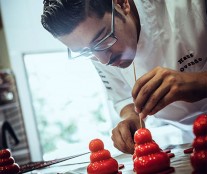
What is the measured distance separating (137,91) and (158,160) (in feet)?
0.94

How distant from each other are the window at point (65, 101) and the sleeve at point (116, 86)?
221 centimetres

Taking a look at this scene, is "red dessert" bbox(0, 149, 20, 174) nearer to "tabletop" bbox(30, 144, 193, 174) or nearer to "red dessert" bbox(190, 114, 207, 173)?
"tabletop" bbox(30, 144, 193, 174)

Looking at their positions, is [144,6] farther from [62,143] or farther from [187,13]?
[62,143]

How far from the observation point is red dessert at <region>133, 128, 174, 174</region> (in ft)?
3.79

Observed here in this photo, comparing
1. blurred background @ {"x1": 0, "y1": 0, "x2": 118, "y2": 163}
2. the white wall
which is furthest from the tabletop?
the white wall

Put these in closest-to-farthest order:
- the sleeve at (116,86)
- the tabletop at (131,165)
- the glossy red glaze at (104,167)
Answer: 1. the tabletop at (131,165)
2. the glossy red glaze at (104,167)
3. the sleeve at (116,86)

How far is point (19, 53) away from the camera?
4.19m

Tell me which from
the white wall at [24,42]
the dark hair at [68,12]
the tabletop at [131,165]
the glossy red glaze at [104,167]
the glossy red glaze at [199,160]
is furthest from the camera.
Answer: the white wall at [24,42]

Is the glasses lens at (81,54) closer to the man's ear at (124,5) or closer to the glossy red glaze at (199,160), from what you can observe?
the man's ear at (124,5)

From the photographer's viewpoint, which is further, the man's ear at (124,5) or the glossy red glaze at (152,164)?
the man's ear at (124,5)

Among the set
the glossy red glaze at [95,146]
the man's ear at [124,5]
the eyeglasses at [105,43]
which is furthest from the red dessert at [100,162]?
the man's ear at [124,5]

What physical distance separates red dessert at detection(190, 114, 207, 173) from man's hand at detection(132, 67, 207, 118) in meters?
0.24

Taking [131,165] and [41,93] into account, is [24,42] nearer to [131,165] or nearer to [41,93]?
[41,93]

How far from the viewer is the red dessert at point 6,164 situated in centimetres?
A: 156
